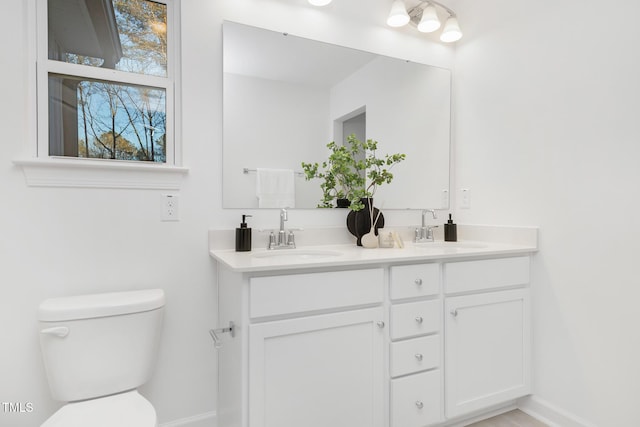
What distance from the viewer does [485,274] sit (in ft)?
5.41

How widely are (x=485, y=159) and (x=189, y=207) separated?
5.55 ft

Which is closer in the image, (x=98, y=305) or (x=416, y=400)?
(x=98, y=305)

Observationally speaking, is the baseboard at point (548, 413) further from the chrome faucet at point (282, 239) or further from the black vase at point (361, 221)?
the chrome faucet at point (282, 239)

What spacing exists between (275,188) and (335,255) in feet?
1.53

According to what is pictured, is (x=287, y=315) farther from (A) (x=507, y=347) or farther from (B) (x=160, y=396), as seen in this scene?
(A) (x=507, y=347)

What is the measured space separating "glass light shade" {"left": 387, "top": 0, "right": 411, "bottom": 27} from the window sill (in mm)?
1430

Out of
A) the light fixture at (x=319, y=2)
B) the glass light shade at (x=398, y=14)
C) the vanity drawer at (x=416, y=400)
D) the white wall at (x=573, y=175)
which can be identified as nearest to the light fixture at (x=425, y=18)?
the glass light shade at (x=398, y=14)

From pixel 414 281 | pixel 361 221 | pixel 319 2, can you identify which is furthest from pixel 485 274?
pixel 319 2

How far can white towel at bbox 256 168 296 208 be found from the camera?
5.69 feet

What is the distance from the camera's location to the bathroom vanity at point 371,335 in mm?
1203

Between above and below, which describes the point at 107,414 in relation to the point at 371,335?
below

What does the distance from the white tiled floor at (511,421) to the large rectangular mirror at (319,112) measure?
3.91ft

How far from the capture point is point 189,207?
1.59 m

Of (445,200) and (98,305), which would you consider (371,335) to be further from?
(445,200)
